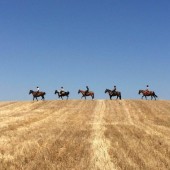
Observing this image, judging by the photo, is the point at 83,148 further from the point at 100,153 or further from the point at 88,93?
the point at 88,93

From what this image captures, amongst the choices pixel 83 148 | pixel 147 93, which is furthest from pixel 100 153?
pixel 147 93

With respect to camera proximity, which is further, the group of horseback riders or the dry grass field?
the group of horseback riders

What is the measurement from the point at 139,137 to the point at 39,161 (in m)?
9.23

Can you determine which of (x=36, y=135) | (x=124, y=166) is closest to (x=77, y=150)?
(x=124, y=166)

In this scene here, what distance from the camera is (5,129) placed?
2714 centimetres

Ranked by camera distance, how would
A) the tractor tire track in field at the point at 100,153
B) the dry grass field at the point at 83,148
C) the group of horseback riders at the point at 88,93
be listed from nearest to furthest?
the tractor tire track in field at the point at 100,153 → the dry grass field at the point at 83,148 → the group of horseback riders at the point at 88,93

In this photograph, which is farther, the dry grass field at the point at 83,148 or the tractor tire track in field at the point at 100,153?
the dry grass field at the point at 83,148

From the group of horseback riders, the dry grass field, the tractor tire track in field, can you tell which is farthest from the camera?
the group of horseback riders

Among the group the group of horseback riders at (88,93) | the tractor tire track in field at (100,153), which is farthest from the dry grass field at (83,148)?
the group of horseback riders at (88,93)

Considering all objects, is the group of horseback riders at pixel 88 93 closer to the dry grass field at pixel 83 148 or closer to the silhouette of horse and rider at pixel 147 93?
the silhouette of horse and rider at pixel 147 93

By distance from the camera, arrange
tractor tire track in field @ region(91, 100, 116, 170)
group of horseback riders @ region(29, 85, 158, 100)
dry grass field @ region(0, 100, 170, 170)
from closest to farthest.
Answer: tractor tire track in field @ region(91, 100, 116, 170) → dry grass field @ region(0, 100, 170, 170) → group of horseback riders @ region(29, 85, 158, 100)

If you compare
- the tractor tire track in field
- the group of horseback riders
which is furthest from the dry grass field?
the group of horseback riders

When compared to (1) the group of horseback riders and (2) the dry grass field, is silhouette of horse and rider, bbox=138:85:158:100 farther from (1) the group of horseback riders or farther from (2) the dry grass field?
(2) the dry grass field

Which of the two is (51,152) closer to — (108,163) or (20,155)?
(20,155)
